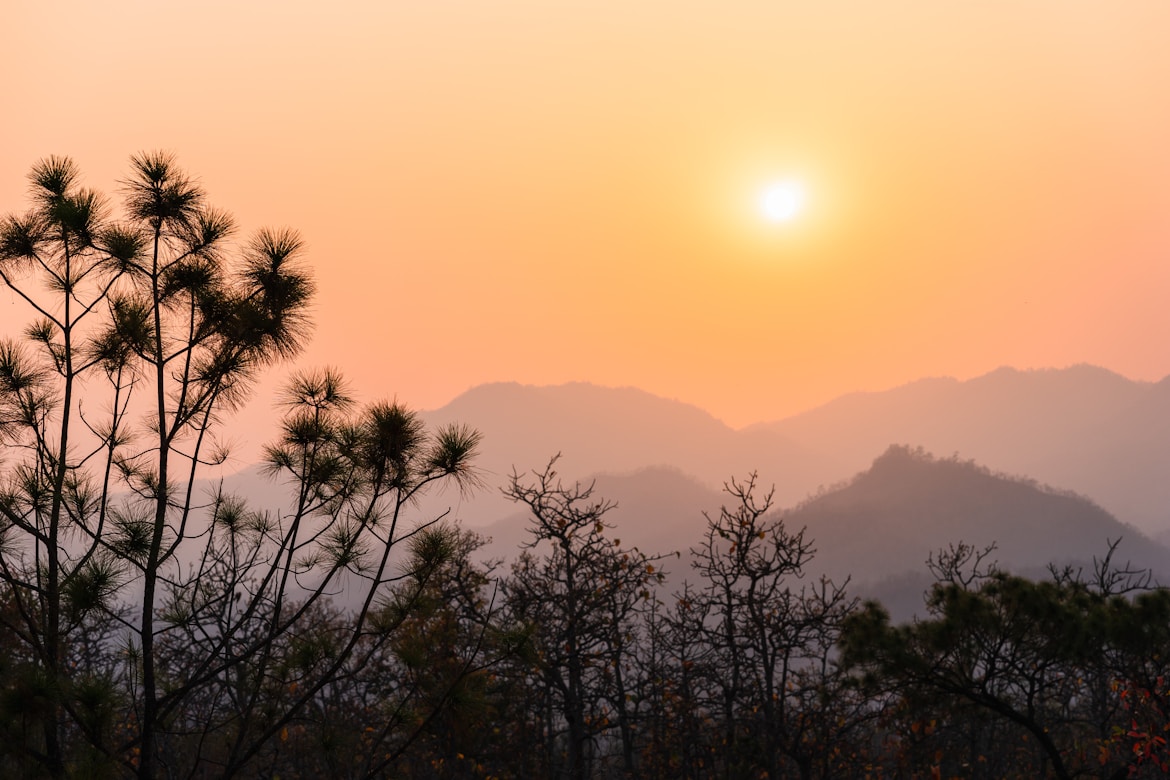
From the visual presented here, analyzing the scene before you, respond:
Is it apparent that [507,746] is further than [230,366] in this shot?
Yes

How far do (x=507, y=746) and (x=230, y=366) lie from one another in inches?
760

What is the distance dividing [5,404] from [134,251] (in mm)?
2126

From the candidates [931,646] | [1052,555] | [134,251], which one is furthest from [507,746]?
[1052,555]

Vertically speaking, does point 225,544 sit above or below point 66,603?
above

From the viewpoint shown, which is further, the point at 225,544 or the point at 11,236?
the point at 225,544

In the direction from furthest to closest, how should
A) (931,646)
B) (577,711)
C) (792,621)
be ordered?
1. (577,711)
2. (792,621)
3. (931,646)

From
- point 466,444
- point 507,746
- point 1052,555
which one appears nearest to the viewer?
point 466,444

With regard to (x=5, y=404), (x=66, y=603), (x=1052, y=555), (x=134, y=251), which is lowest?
(x=66, y=603)

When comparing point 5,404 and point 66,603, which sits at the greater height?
point 5,404

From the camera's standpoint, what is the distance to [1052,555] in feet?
632

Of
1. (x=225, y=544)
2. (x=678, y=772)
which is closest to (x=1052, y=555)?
(x=678, y=772)

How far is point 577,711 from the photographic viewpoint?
23500mm

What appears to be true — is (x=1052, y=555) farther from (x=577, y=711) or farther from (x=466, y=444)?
(x=466, y=444)

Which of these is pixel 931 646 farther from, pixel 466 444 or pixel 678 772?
pixel 678 772
